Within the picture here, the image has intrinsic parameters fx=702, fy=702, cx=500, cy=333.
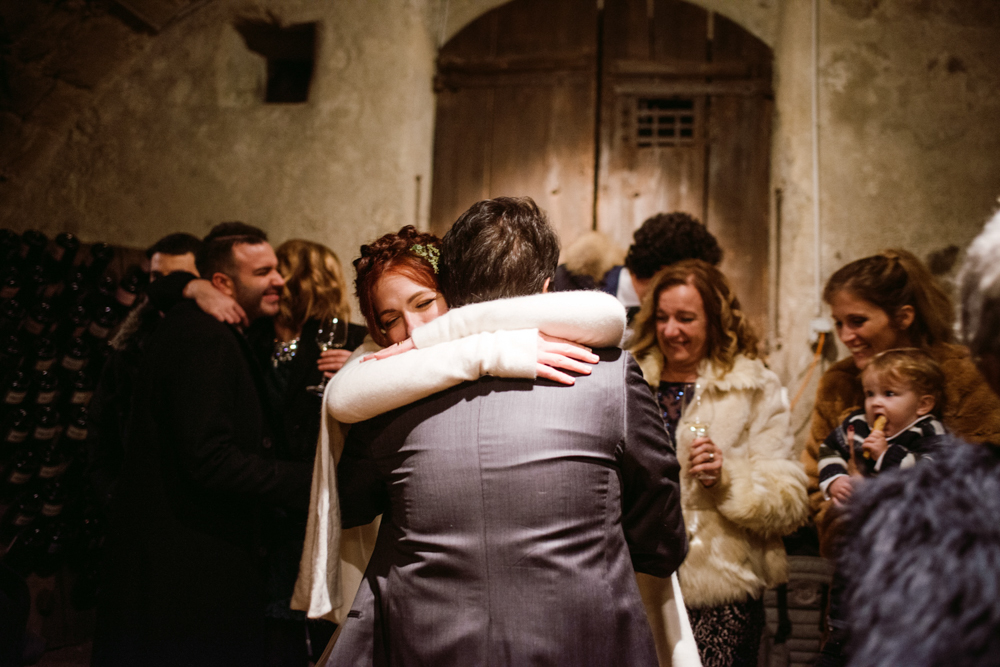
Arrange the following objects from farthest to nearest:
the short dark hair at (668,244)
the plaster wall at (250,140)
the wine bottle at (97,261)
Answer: the plaster wall at (250,140)
the wine bottle at (97,261)
the short dark hair at (668,244)

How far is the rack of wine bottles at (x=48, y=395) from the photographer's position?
10.7ft

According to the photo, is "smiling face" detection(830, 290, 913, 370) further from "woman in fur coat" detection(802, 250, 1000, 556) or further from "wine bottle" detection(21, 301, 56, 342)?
"wine bottle" detection(21, 301, 56, 342)

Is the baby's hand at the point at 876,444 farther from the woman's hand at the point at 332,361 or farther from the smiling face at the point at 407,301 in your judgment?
the woman's hand at the point at 332,361

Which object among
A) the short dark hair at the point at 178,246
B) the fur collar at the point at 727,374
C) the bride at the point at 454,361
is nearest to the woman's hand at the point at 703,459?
the fur collar at the point at 727,374

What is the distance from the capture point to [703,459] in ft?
6.65

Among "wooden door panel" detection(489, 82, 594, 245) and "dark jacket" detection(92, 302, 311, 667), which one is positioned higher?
"wooden door panel" detection(489, 82, 594, 245)

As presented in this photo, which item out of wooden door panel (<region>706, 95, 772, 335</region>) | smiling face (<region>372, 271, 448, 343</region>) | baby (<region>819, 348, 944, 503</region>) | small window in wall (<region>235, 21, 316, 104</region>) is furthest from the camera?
small window in wall (<region>235, 21, 316, 104</region>)

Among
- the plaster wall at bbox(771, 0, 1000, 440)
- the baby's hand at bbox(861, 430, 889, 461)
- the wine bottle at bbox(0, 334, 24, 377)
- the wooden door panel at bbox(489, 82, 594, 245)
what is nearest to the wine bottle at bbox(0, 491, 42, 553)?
the wine bottle at bbox(0, 334, 24, 377)

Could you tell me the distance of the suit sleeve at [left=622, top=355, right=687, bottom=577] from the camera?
1360 millimetres

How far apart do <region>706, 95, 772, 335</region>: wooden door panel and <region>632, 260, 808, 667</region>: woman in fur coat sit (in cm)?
154

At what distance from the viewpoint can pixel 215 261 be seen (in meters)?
2.57

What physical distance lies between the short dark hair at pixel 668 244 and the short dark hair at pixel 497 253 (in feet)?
5.21

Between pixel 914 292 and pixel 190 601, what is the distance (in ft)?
8.06

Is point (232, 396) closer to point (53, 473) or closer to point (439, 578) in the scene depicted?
point (439, 578)
